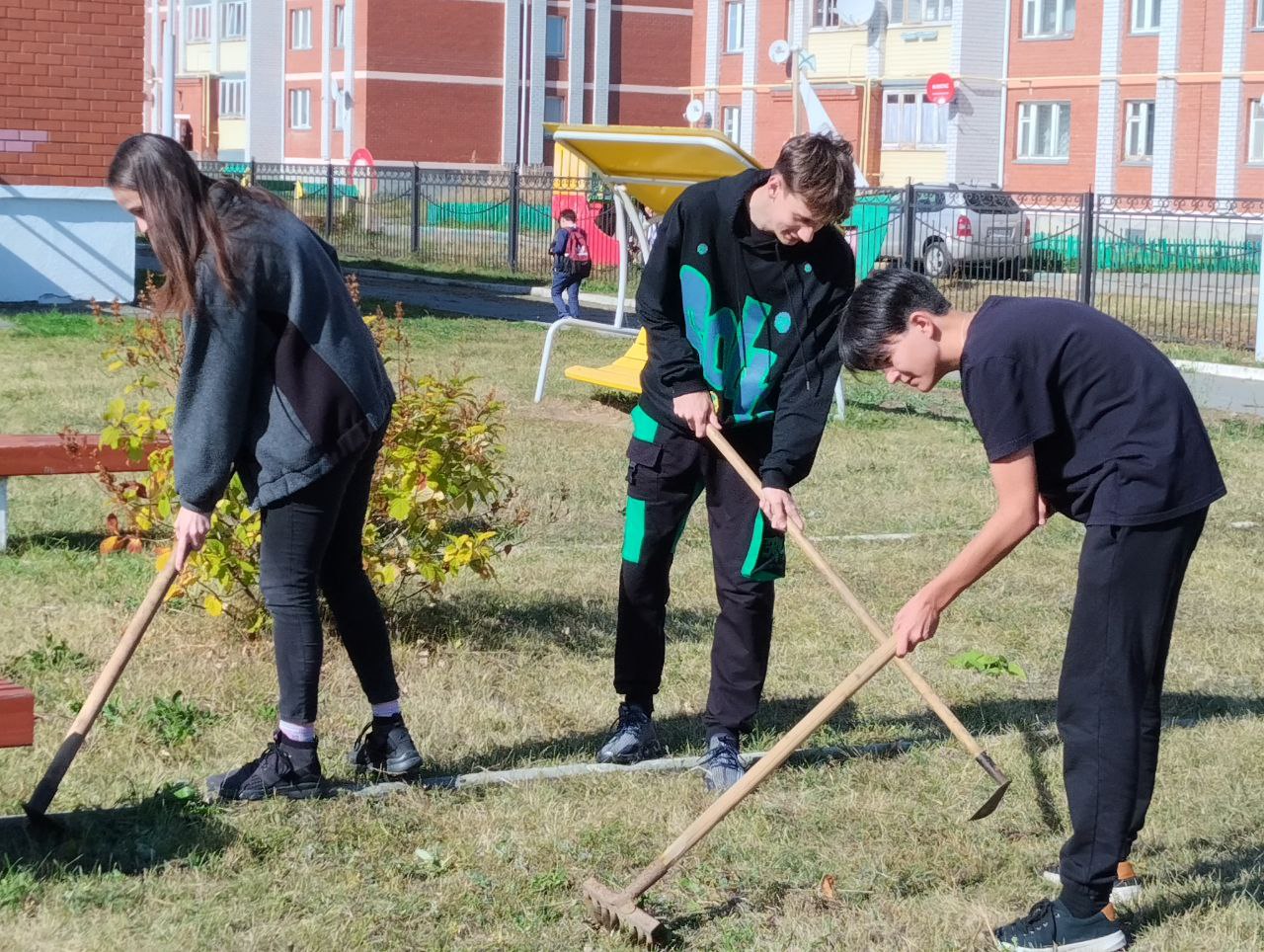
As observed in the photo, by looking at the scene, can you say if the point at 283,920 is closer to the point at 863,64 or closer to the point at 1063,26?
the point at 1063,26

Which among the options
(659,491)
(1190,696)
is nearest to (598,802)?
(659,491)

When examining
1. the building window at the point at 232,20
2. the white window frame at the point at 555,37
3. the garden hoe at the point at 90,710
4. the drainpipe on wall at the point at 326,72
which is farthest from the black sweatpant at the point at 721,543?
the building window at the point at 232,20

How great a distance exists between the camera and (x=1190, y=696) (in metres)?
5.49

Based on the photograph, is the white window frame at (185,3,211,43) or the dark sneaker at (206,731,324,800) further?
the white window frame at (185,3,211,43)

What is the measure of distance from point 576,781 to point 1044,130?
38098 mm

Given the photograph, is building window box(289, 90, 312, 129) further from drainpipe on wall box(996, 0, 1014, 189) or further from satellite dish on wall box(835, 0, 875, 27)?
drainpipe on wall box(996, 0, 1014, 189)

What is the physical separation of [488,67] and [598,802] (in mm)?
50719

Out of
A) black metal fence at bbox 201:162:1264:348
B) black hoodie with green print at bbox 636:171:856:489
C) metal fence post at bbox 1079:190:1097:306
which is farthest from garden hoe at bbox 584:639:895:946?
metal fence post at bbox 1079:190:1097:306

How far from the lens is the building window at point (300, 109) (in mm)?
54875

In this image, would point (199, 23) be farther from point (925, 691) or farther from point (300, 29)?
point (925, 691)

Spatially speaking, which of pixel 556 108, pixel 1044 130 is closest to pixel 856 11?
pixel 1044 130

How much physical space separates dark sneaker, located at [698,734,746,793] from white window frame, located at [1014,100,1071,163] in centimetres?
3697

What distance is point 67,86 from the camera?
615 inches

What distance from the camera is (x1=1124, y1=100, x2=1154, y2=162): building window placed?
3750cm
